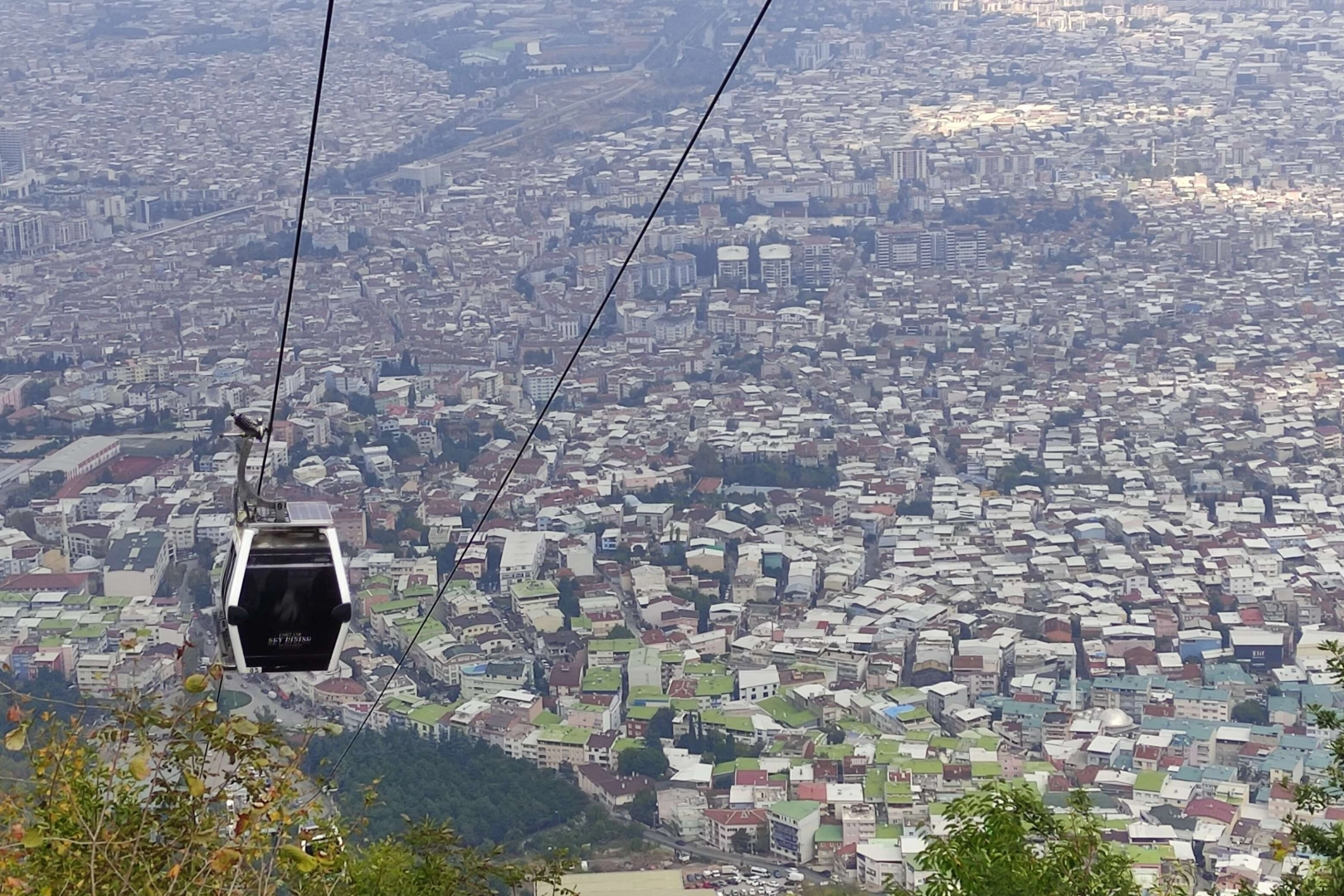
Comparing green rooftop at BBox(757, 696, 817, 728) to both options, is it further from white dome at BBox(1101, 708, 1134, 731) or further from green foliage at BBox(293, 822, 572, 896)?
green foliage at BBox(293, 822, 572, 896)

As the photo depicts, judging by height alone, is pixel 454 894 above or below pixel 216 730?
below

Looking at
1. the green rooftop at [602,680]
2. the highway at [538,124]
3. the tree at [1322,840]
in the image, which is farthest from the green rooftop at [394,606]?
the highway at [538,124]

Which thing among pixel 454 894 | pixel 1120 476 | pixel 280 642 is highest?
pixel 280 642

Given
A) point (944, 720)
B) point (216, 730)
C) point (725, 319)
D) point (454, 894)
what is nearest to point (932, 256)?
point (725, 319)

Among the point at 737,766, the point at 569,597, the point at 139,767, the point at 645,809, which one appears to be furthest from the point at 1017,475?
the point at 139,767

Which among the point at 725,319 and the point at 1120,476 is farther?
the point at 725,319

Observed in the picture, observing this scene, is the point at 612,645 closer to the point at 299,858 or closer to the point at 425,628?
the point at 425,628

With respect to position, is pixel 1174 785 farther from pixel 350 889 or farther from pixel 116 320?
pixel 116 320
